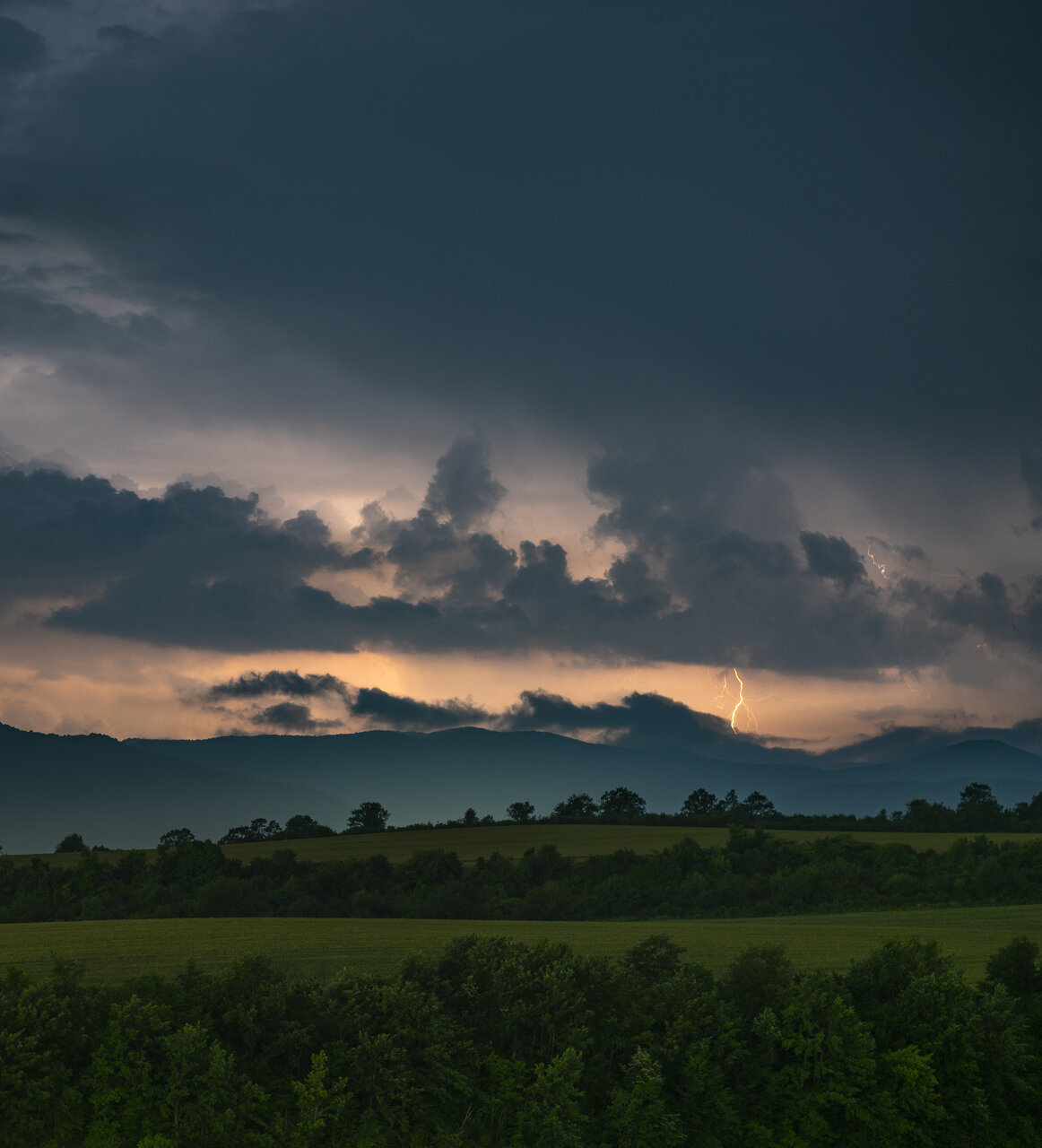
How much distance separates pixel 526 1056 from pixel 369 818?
5122 inches

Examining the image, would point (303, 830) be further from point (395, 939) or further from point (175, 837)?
point (395, 939)

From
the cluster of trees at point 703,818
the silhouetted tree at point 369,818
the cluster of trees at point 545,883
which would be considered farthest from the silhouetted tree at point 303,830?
the cluster of trees at point 545,883

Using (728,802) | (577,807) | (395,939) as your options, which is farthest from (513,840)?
(395,939)

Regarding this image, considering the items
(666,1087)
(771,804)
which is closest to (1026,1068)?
(666,1087)

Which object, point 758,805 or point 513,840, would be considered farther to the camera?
point 758,805

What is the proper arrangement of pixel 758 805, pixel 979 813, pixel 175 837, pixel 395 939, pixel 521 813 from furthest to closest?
pixel 758 805, pixel 521 813, pixel 979 813, pixel 175 837, pixel 395 939

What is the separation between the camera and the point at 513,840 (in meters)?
136

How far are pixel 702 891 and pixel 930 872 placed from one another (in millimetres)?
22104

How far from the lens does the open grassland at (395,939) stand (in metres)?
48.7

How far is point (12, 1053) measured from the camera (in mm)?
27203

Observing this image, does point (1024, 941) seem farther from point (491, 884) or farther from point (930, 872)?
point (491, 884)

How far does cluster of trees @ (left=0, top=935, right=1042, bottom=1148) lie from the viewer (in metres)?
28.1

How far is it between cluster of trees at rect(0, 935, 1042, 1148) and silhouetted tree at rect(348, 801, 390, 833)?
12489 centimetres

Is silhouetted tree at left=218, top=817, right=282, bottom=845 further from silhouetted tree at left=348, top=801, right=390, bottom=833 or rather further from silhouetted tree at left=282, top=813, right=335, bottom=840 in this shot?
silhouetted tree at left=348, top=801, right=390, bottom=833
